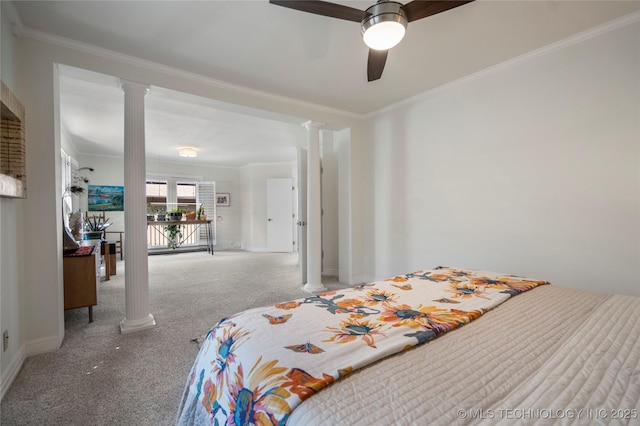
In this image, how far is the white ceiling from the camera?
1.92m

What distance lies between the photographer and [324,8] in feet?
5.20

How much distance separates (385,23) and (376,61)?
506 millimetres

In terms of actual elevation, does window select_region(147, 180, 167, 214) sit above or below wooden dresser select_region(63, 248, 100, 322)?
above

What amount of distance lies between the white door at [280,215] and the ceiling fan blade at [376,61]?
528 cm

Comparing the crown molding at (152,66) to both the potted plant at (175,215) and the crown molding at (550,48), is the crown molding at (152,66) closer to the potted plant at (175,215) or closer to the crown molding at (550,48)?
the crown molding at (550,48)

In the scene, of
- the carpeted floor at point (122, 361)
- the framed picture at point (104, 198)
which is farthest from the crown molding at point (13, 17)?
the framed picture at point (104, 198)

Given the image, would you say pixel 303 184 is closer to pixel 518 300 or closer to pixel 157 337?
pixel 157 337

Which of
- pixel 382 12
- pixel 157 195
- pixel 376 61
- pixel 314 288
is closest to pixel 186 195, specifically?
pixel 157 195

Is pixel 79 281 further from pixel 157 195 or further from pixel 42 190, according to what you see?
pixel 157 195

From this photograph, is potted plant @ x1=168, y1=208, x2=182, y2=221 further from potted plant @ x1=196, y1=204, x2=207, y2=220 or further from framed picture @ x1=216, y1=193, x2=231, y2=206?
framed picture @ x1=216, y1=193, x2=231, y2=206

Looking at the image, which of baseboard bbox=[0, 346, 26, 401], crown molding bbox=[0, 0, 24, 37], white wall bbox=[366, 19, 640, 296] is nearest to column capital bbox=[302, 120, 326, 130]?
white wall bbox=[366, 19, 640, 296]

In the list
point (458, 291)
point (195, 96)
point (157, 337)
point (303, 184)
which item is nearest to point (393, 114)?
point (303, 184)

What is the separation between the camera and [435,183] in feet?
10.7

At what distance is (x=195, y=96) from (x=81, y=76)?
903 millimetres
